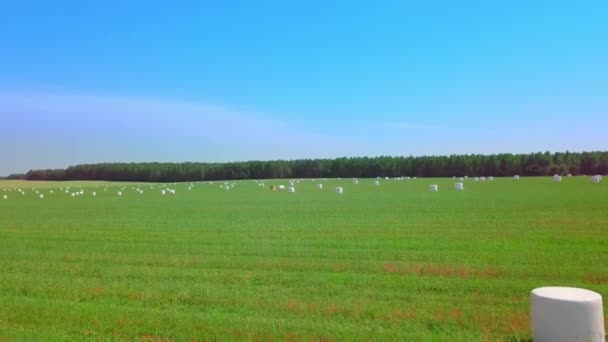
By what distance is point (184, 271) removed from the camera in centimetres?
1193

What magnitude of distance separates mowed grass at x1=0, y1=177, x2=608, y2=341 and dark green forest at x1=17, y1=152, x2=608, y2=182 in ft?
316

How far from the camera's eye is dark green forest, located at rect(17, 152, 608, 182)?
10756 cm

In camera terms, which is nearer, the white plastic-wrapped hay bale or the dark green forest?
the white plastic-wrapped hay bale

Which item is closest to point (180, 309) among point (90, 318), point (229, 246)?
point (90, 318)

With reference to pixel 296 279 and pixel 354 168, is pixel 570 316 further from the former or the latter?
pixel 354 168

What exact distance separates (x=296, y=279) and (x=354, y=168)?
11481 cm

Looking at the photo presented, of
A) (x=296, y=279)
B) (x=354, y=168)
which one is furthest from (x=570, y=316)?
(x=354, y=168)

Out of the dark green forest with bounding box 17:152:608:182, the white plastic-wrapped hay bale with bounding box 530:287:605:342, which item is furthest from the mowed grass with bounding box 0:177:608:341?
the dark green forest with bounding box 17:152:608:182

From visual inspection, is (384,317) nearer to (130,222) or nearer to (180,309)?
(180,309)

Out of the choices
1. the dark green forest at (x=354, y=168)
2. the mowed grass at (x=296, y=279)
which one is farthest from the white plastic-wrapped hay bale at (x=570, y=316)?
the dark green forest at (x=354, y=168)

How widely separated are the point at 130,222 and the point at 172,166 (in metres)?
118

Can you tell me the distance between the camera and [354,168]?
124812mm

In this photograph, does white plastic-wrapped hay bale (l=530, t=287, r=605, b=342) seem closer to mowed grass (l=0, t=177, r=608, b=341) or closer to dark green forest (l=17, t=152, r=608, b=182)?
mowed grass (l=0, t=177, r=608, b=341)

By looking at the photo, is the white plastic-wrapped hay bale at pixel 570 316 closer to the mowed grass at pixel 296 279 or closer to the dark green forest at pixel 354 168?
the mowed grass at pixel 296 279
